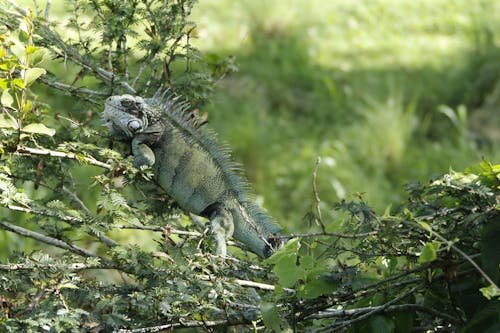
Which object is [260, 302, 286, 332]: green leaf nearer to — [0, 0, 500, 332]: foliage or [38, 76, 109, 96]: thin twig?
[0, 0, 500, 332]: foliage

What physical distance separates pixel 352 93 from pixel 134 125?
13.6ft


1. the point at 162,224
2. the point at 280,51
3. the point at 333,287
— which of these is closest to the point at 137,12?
the point at 162,224

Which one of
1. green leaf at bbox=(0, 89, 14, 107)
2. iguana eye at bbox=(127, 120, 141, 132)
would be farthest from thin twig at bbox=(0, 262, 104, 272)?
iguana eye at bbox=(127, 120, 141, 132)

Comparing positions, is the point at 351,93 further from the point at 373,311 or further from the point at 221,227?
the point at 373,311

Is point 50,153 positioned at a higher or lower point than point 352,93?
lower

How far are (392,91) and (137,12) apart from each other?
4.07 meters

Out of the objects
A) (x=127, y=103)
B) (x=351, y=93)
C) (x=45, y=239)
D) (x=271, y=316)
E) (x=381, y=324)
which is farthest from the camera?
(x=351, y=93)

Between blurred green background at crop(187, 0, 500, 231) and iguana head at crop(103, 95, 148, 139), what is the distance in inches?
95.9

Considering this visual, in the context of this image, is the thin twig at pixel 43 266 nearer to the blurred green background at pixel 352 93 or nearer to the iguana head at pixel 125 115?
the iguana head at pixel 125 115

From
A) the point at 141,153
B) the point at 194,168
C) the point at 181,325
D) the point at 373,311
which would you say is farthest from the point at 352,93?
the point at 181,325

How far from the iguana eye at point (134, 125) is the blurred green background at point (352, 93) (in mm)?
2456

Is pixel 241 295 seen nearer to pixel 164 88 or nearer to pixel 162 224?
pixel 162 224

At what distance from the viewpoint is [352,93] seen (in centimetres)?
626

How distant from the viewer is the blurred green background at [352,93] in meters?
5.44
